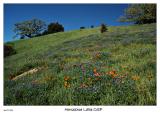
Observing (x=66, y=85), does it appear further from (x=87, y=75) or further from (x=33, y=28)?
(x=33, y=28)

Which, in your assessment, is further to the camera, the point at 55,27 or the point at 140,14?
Result: the point at 140,14

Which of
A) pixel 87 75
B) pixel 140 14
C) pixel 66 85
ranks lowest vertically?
pixel 66 85

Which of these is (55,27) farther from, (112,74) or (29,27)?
(112,74)

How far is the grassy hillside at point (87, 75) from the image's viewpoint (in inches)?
264

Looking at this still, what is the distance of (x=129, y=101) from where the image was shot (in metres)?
6.50

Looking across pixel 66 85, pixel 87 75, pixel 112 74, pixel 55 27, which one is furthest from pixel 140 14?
pixel 66 85

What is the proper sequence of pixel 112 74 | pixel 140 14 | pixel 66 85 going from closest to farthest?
pixel 66 85, pixel 112 74, pixel 140 14

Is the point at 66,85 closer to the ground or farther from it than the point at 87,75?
closer to the ground

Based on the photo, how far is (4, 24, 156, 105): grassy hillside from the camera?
670 cm

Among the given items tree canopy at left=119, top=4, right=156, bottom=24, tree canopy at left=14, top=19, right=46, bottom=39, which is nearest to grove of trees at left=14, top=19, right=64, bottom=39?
tree canopy at left=14, top=19, right=46, bottom=39

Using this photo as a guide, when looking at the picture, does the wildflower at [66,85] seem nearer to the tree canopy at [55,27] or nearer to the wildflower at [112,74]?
the wildflower at [112,74]

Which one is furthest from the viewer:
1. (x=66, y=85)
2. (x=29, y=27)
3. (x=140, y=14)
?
Answer: (x=140, y=14)

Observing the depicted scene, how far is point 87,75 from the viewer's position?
7.47 m

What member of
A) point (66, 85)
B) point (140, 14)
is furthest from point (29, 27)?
point (140, 14)
